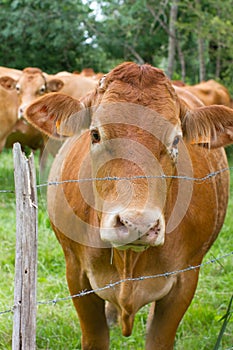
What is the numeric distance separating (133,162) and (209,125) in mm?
717

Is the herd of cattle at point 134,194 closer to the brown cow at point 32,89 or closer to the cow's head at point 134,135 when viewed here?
the cow's head at point 134,135

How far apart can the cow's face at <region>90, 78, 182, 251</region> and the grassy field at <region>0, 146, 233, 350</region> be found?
1486 millimetres

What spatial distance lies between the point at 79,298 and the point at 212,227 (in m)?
0.89

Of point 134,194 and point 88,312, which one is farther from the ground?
point 134,194

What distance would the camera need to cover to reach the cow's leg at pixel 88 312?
3822 mm

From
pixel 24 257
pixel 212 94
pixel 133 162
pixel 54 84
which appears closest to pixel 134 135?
pixel 133 162

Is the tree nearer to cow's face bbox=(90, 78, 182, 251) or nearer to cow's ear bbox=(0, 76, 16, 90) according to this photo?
cow's ear bbox=(0, 76, 16, 90)

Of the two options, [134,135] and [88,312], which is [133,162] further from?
[88,312]

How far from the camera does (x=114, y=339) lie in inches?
178

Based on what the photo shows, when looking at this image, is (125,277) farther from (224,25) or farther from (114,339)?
(224,25)

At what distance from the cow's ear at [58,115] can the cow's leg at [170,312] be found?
1.03m

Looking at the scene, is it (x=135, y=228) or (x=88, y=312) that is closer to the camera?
(x=135, y=228)

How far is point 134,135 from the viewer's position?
2.94 metres

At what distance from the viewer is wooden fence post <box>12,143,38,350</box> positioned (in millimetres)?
2178
